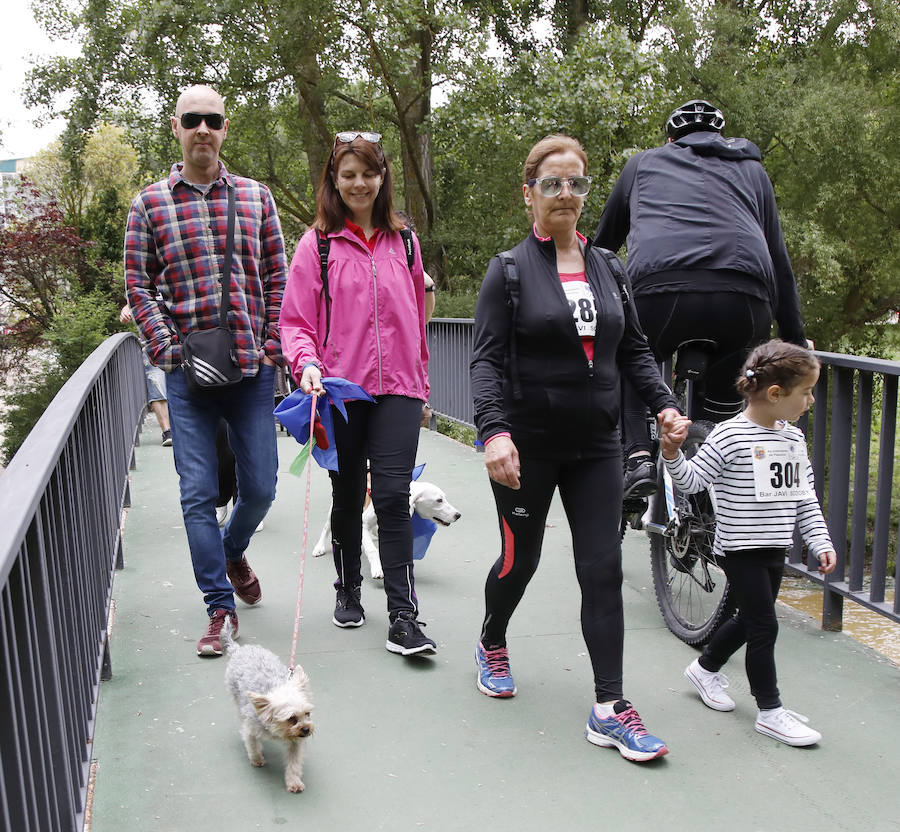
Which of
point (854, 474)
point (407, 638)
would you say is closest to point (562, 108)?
point (854, 474)

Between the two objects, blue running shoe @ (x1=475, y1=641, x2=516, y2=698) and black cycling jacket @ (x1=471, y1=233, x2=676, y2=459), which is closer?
black cycling jacket @ (x1=471, y1=233, x2=676, y2=459)

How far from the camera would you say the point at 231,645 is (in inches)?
132

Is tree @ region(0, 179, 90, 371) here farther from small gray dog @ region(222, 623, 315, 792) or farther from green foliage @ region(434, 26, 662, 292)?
small gray dog @ region(222, 623, 315, 792)

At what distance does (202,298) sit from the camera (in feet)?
13.3

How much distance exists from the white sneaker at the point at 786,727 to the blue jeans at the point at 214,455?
7.06 ft

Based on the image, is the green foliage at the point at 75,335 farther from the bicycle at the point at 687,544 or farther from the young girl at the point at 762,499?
the young girl at the point at 762,499

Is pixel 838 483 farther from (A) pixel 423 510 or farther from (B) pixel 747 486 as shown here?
(A) pixel 423 510

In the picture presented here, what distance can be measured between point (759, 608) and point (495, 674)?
103 cm

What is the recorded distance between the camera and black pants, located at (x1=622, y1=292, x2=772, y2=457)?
3.85 metres

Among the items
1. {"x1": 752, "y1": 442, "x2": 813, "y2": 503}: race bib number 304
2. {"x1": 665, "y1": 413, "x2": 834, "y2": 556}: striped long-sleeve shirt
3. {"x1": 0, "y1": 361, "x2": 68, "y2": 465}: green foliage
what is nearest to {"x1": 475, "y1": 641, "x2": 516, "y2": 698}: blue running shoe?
{"x1": 665, "y1": 413, "x2": 834, "y2": 556}: striped long-sleeve shirt

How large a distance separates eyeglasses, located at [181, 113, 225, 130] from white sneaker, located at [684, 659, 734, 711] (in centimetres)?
286

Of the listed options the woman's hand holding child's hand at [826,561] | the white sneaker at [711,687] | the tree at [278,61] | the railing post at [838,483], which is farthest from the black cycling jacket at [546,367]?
the tree at [278,61]

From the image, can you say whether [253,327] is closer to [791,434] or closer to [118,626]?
[118,626]

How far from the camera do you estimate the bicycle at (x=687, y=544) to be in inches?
158
